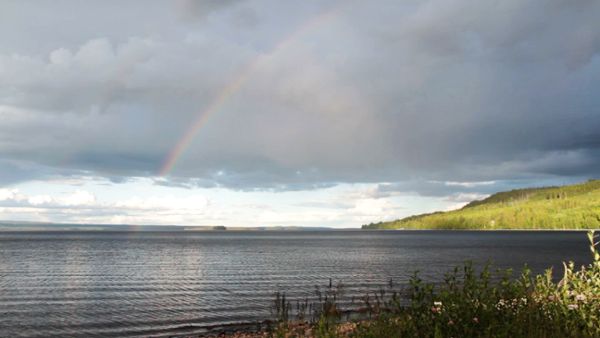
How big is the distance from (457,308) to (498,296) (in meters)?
1.78

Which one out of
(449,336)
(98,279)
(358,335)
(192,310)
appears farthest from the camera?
(98,279)

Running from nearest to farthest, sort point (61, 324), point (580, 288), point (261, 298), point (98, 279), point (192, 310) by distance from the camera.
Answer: point (580, 288) → point (61, 324) → point (192, 310) → point (261, 298) → point (98, 279)

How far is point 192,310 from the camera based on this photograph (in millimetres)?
45188

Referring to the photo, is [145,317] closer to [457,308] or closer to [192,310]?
[192,310]

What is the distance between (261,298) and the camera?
175ft

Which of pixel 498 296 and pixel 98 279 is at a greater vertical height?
pixel 498 296

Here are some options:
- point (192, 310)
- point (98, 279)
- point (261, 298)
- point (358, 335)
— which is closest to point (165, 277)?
point (98, 279)

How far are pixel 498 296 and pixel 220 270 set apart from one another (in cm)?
7870

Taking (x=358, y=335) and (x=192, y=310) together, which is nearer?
(x=358, y=335)

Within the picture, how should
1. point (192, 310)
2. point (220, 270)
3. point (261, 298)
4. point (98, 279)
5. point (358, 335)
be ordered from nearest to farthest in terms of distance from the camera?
point (358, 335) → point (192, 310) → point (261, 298) → point (98, 279) → point (220, 270)

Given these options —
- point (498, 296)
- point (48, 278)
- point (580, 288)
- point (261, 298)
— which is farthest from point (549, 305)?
point (48, 278)

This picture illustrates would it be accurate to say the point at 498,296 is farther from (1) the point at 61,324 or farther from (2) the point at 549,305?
(1) the point at 61,324

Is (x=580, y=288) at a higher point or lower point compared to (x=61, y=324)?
higher

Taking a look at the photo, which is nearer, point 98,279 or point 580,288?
point 580,288
